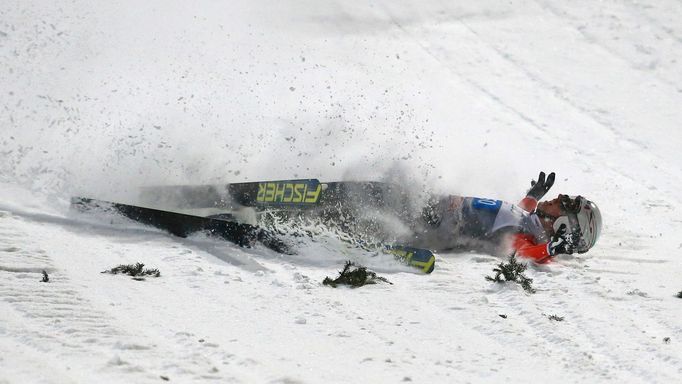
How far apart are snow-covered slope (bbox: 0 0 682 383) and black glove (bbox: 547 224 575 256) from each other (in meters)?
0.18

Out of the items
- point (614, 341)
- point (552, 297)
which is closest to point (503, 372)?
point (614, 341)

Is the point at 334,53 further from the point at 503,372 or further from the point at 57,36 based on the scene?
the point at 503,372

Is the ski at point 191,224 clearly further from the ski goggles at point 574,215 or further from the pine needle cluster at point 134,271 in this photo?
the ski goggles at point 574,215

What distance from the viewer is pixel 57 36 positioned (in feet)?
42.4

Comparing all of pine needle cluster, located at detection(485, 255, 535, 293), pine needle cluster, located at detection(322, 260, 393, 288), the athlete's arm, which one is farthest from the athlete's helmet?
pine needle cluster, located at detection(322, 260, 393, 288)

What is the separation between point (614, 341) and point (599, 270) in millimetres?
2600

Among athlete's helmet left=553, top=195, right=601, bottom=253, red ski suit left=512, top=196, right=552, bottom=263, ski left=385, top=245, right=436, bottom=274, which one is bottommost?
ski left=385, top=245, right=436, bottom=274

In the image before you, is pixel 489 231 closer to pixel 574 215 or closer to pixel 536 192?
pixel 574 215

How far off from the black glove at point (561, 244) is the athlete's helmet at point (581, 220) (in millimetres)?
276

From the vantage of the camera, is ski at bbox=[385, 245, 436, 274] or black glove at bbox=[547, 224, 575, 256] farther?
black glove at bbox=[547, 224, 575, 256]

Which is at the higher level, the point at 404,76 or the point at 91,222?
the point at 404,76

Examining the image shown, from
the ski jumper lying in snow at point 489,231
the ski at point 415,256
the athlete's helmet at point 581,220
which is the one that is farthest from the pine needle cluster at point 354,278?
the athlete's helmet at point 581,220

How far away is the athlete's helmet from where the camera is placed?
9.05 m

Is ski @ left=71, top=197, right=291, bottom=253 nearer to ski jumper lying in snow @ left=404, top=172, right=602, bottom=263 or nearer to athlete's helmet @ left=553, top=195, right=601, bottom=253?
ski jumper lying in snow @ left=404, top=172, right=602, bottom=263
